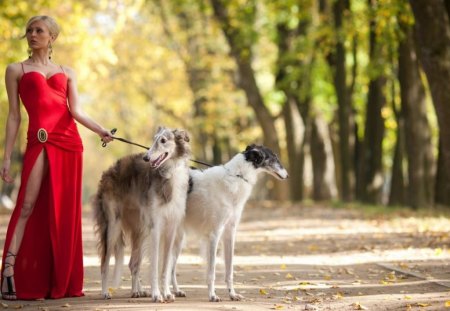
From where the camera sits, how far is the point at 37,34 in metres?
9.05

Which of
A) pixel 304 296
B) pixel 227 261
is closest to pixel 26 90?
pixel 227 261

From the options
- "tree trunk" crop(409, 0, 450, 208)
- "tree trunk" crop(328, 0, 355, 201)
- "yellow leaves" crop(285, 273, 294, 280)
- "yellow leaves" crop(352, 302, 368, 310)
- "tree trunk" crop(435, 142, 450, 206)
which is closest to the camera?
"yellow leaves" crop(352, 302, 368, 310)

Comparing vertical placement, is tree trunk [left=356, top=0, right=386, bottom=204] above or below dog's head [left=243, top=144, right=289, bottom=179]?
above

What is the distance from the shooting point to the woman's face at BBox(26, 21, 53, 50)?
356 inches

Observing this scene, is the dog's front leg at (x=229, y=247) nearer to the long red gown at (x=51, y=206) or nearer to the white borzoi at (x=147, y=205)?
the white borzoi at (x=147, y=205)

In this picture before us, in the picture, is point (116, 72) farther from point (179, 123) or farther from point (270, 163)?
point (270, 163)

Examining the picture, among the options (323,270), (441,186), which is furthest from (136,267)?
(441,186)

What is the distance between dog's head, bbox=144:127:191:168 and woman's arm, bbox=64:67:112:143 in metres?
0.63

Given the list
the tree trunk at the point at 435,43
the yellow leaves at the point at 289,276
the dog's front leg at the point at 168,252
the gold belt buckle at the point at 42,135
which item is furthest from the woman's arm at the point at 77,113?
the tree trunk at the point at 435,43

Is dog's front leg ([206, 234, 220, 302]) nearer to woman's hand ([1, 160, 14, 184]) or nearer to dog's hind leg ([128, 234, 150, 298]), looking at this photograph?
dog's hind leg ([128, 234, 150, 298])

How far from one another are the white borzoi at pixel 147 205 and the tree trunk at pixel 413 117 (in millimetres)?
14549

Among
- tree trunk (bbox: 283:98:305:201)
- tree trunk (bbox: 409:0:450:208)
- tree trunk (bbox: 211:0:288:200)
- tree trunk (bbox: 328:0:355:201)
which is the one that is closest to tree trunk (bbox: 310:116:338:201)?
tree trunk (bbox: 283:98:305:201)

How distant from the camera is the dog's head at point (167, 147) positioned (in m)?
8.91

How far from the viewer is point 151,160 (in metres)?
8.88
